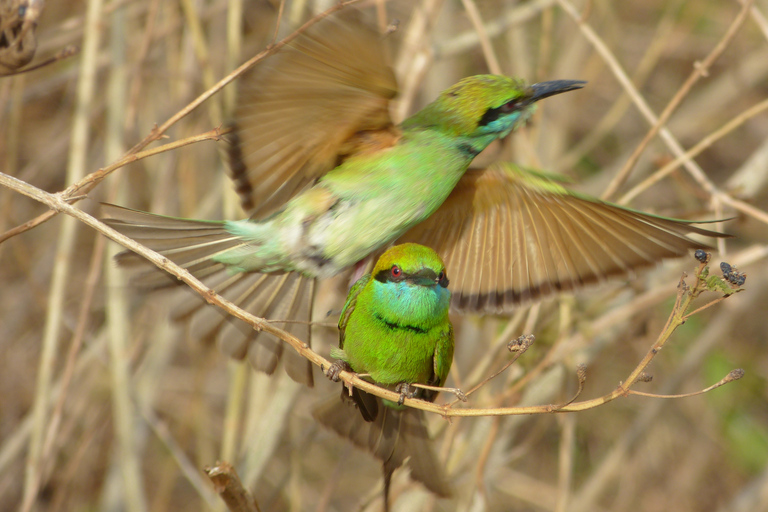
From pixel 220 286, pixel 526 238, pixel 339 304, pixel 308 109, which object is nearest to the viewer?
pixel 308 109

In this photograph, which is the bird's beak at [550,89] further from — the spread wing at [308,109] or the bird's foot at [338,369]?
the bird's foot at [338,369]

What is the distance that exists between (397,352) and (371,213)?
593mm

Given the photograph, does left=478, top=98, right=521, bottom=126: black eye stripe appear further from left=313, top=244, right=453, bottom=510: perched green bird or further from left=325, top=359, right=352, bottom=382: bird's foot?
left=325, top=359, right=352, bottom=382: bird's foot

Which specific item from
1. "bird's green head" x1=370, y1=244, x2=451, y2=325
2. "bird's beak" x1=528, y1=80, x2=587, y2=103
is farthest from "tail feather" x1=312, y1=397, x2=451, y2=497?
"bird's beak" x1=528, y1=80, x2=587, y2=103

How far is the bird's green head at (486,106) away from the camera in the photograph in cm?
270

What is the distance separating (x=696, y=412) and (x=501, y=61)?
2766mm

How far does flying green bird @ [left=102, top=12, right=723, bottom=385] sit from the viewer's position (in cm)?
249

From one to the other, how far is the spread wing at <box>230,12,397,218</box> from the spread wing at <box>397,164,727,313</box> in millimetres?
503

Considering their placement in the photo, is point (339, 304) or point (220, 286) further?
point (339, 304)

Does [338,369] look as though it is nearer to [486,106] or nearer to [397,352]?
[397,352]

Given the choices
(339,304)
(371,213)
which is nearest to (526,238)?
(371,213)

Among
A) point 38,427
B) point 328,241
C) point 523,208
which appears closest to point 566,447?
point 523,208

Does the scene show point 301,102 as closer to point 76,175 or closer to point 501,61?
point 76,175

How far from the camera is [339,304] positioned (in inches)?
144
